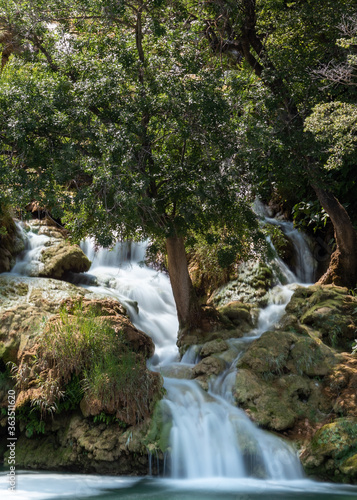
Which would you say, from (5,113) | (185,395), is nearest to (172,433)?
(185,395)

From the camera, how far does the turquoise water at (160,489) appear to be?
6496 millimetres

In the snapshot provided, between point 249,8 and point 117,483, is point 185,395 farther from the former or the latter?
point 249,8

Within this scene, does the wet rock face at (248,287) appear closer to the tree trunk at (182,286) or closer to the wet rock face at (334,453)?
the tree trunk at (182,286)

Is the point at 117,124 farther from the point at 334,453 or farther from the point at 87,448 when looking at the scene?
the point at 334,453

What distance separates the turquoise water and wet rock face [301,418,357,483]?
6.4 inches

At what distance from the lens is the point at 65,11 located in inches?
421

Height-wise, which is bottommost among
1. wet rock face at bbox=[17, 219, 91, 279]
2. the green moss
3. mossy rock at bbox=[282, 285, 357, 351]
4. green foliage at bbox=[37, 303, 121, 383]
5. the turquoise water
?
the turquoise water

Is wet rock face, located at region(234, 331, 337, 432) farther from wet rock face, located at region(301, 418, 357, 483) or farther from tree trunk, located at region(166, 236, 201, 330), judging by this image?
tree trunk, located at region(166, 236, 201, 330)

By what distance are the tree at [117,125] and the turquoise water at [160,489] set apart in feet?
12.3

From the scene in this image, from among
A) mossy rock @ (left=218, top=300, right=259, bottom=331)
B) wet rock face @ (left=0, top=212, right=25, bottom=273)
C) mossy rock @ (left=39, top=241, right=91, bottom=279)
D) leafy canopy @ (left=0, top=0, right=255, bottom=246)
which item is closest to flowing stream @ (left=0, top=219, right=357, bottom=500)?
mossy rock @ (left=218, top=300, right=259, bottom=331)

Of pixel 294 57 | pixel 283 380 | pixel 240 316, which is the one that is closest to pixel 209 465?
pixel 283 380

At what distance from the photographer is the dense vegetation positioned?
8.76 m

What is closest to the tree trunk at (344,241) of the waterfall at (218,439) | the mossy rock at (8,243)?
the waterfall at (218,439)

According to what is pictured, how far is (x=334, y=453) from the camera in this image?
7.21m
